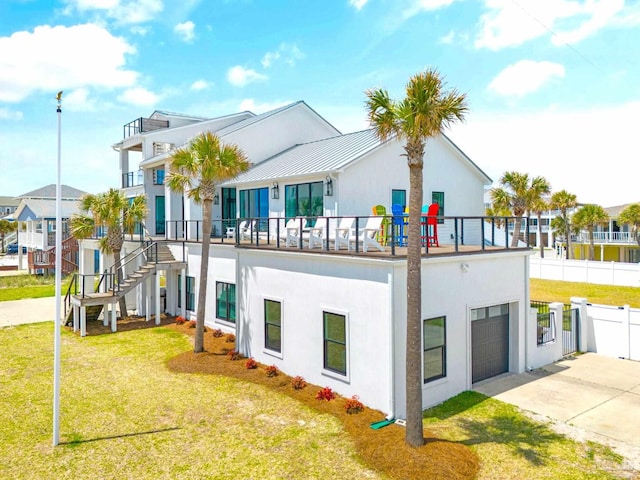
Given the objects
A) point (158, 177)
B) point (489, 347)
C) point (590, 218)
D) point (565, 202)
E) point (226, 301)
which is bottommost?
point (489, 347)

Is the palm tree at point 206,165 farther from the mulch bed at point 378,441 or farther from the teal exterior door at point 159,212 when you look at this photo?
the teal exterior door at point 159,212

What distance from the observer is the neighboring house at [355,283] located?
38.0ft

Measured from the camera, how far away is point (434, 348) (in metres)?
12.0

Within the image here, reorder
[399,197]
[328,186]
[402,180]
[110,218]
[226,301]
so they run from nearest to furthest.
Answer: [328,186], [226,301], [399,197], [402,180], [110,218]

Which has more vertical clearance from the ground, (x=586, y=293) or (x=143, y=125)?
(x=143, y=125)

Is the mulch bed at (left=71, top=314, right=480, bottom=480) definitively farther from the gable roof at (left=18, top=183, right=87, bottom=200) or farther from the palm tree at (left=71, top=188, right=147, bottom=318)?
the gable roof at (left=18, top=183, right=87, bottom=200)

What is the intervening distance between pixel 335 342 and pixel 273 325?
295 centimetres

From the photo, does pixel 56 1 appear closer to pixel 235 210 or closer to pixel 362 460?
pixel 235 210

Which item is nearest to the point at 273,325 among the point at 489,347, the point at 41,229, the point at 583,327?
the point at 489,347

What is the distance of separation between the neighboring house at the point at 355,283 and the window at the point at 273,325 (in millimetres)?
32

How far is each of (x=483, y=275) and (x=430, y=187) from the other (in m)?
8.44

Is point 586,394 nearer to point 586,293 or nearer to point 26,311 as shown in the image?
point 586,293

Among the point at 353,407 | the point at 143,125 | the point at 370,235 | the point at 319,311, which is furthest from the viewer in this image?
the point at 143,125

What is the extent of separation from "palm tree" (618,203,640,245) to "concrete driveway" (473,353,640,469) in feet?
139
